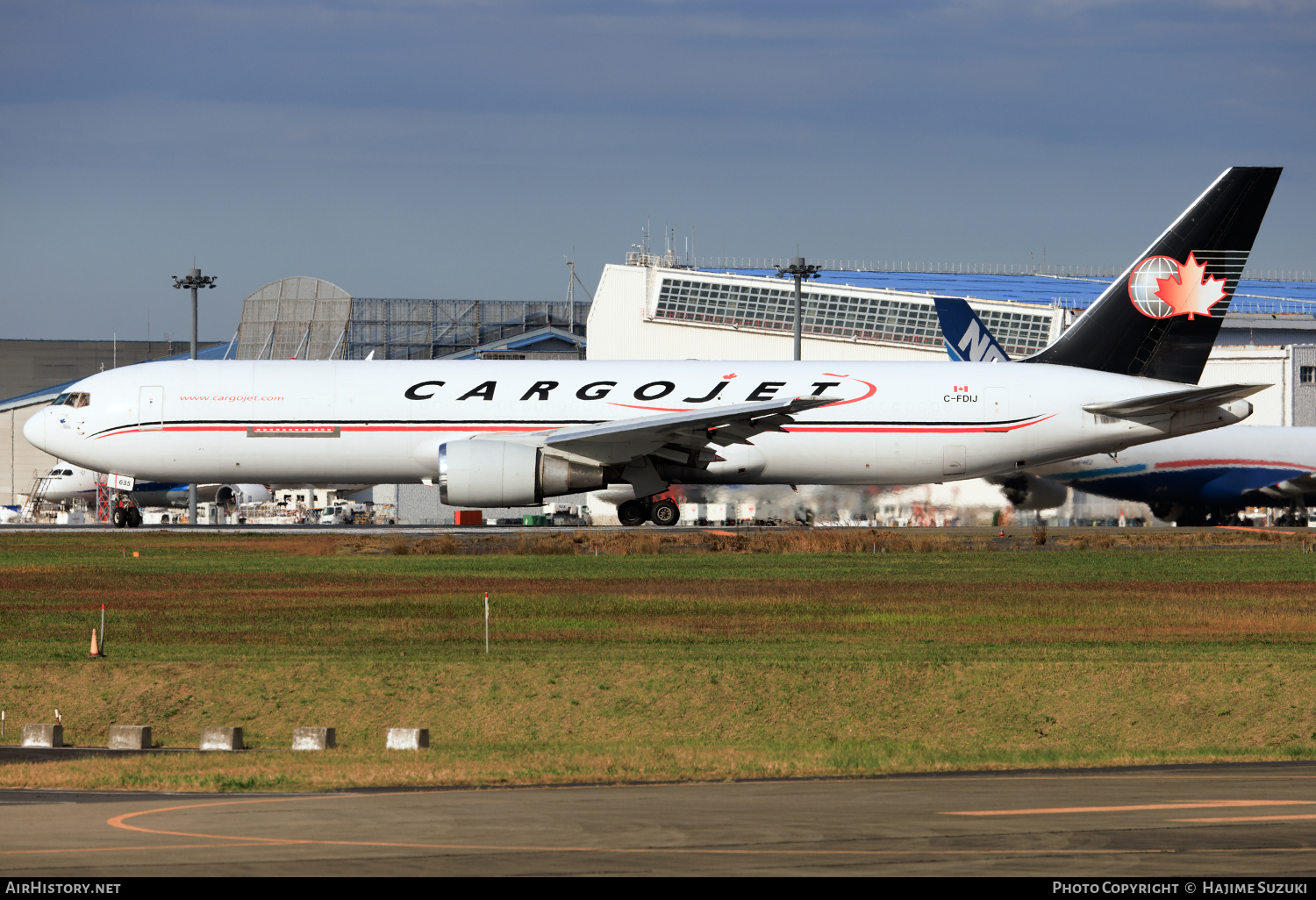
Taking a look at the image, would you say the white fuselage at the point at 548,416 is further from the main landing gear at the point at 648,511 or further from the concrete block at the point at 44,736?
the concrete block at the point at 44,736

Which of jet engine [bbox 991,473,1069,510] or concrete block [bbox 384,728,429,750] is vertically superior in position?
jet engine [bbox 991,473,1069,510]

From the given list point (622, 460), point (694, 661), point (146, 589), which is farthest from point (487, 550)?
point (694, 661)

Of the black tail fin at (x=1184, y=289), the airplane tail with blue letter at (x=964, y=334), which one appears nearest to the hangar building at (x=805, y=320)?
the airplane tail with blue letter at (x=964, y=334)

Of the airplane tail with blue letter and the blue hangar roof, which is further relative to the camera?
the blue hangar roof

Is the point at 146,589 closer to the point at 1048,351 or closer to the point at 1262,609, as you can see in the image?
the point at 1262,609

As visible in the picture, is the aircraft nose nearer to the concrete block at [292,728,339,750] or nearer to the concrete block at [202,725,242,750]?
the concrete block at [202,725,242,750]

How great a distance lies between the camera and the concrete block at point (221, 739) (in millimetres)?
15805

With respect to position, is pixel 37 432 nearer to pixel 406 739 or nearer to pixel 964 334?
pixel 406 739

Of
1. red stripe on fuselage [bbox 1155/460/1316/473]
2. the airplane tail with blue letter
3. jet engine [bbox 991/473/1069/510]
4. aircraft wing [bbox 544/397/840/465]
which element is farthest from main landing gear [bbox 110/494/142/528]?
red stripe on fuselage [bbox 1155/460/1316/473]

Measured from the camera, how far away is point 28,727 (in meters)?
16.1

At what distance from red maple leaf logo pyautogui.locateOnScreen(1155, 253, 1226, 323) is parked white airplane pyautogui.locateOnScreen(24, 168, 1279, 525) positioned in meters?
0.07

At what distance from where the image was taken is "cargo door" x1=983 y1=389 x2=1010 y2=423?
4238cm

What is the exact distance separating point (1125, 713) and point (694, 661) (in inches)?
227

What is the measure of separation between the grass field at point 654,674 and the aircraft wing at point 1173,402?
1066 centimetres
